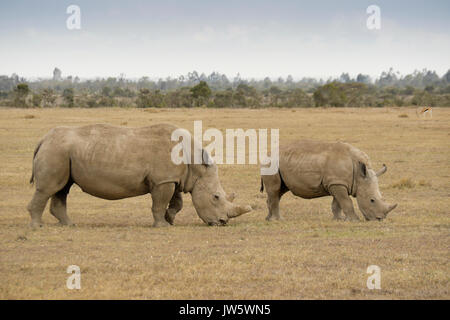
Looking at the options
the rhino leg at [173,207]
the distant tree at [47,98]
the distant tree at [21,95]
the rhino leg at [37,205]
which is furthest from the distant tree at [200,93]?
the rhino leg at [37,205]

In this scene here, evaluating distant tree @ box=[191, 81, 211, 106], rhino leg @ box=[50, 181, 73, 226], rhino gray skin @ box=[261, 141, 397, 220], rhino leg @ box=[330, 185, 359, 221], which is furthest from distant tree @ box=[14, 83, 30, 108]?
rhino leg @ box=[330, 185, 359, 221]

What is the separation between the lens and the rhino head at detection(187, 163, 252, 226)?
13000mm

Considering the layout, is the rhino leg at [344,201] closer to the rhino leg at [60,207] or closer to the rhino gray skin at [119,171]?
the rhino gray skin at [119,171]

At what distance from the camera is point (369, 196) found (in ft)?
43.7

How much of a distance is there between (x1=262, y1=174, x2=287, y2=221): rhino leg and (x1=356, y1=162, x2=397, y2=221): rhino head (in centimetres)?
159

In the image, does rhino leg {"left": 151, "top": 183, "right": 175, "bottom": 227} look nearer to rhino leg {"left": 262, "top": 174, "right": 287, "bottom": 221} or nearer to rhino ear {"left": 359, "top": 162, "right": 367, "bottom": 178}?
rhino leg {"left": 262, "top": 174, "right": 287, "bottom": 221}

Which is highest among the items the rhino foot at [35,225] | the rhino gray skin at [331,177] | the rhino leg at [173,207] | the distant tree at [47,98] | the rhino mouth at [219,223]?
the distant tree at [47,98]

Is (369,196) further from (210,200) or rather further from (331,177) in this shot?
(210,200)

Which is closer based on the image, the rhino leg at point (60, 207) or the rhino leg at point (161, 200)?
the rhino leg at point (161, 200)

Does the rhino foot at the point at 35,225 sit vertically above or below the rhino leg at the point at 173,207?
below

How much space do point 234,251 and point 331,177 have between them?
384 cm

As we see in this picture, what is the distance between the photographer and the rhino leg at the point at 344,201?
43.7ft

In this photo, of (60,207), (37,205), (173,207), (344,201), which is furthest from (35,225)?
(344,201)
